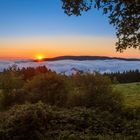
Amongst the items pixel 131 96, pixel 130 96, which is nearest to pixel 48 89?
pixel 130 96

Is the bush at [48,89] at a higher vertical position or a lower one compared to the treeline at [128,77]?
higher

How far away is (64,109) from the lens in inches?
1441

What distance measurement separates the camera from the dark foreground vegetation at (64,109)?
25.8 metres

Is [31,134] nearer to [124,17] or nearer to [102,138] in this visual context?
[102,138]

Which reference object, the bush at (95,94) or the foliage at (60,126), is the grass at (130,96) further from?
the foliage at (60,126)

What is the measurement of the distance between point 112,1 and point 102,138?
881 cm

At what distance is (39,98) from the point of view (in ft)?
148

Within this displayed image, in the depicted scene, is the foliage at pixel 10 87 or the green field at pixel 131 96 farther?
the foliage at pixel 10 87

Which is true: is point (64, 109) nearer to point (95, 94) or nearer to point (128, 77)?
point (95, 94)

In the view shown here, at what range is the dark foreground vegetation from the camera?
25781 mm

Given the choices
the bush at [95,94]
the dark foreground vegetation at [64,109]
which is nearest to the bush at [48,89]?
the dark foreground vegetation at [64,109]

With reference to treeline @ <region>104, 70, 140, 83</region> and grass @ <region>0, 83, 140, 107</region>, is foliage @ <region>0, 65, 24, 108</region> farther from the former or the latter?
treeline @ <region>104, 70, 140, 83</region>

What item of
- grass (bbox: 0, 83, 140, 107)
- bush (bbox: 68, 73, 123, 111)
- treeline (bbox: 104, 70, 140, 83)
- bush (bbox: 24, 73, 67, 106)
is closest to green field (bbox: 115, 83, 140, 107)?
grass (bbox: 0, 83, 140, 107)

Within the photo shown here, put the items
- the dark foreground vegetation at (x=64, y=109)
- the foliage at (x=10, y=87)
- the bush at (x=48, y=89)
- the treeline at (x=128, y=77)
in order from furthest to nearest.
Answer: the treeline at (x=128, y=77) → the foliage at (x=10, y=87) → the bush at (x=48, y=89) → the dark foreground vegetation at (x=64, y=109)
